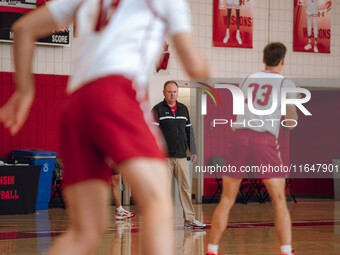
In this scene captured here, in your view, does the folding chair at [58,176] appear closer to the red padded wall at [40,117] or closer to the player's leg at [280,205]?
the red padded wall at [40,117]

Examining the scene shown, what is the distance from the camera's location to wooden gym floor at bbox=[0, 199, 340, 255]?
6746mm

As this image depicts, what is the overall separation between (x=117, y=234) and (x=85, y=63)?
224 inches

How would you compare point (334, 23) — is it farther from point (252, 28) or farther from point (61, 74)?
point (61, 74)

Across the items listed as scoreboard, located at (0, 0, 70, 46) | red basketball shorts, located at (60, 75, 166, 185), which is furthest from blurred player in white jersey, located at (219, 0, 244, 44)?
red basketball shorts, located at (60, 75, 166, 185)

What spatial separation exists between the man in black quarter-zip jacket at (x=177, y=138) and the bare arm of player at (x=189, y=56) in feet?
20.2

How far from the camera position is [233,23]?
1450 centimetres

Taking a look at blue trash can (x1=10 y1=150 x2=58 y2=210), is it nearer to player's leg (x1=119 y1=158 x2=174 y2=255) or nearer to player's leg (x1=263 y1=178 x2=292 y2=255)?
player's leg (x1=263 y1=178 x2=292 y2=255)

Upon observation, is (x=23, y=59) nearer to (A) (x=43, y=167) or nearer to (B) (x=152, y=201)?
(B) (x=152, y=201)

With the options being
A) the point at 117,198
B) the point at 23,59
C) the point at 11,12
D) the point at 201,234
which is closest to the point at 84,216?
the point at 23,59

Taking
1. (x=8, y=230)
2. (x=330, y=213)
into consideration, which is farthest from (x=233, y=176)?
(x=330, y=213)

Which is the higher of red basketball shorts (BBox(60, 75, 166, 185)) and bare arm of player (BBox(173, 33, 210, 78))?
bare arm of player (BBox(173, 33, 210, 78))

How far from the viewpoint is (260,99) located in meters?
5.33

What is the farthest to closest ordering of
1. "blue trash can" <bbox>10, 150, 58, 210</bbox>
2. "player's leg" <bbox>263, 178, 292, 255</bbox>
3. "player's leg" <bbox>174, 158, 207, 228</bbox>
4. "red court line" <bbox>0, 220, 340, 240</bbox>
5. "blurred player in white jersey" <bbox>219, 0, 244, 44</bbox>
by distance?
1. "blurred player in white jersey" <bbox>219, 0, 244, 44</bbox>
2. "blue trash can" <bbox>10, 150, 58, 210</bbox>
3. "player's leg" <bbox>174, 158, 207, 228</bbox>
4. "red court line" <bbox>0, 220, 340, 240</bbox>
5. "player's leg" <bbox>263, 178, 292, 255</bbox>

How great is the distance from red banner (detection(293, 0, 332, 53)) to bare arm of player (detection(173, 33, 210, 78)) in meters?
13.0
